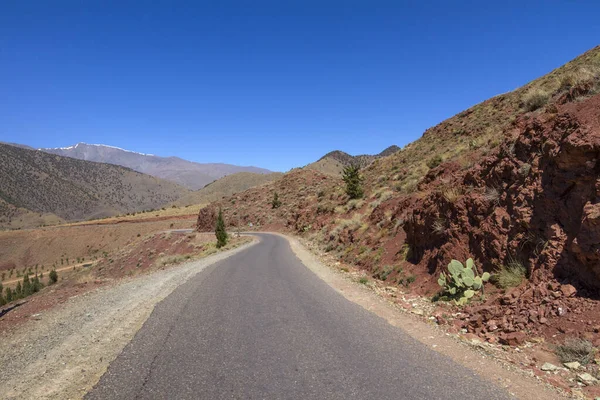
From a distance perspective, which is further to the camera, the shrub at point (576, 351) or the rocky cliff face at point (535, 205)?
the rocky cliff face at point (535, 205)

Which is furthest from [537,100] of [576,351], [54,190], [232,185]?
[54,190]

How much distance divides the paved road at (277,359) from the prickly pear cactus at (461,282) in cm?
233

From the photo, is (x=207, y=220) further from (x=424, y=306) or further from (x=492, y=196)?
(x=492, y=196)

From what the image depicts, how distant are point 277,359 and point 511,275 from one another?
5533 millimetres

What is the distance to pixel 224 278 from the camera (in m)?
12.5

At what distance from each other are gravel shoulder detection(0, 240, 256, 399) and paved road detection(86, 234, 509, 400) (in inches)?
14.7

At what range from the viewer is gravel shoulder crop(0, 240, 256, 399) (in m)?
4.62

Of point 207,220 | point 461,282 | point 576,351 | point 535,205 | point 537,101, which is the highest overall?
point 537,101

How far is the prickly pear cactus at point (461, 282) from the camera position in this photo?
26.8 ft

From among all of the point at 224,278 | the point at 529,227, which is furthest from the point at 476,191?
the point at 224,278

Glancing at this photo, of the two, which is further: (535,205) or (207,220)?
(207,220)

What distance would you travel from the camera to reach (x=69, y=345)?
20.0ft

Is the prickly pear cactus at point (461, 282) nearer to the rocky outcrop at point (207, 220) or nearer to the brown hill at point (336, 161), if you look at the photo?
the rocky outcrop at point (207, 220)

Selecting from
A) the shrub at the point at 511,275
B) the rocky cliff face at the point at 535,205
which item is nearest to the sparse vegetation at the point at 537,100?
the rocky cliff face at the point at 535,205
